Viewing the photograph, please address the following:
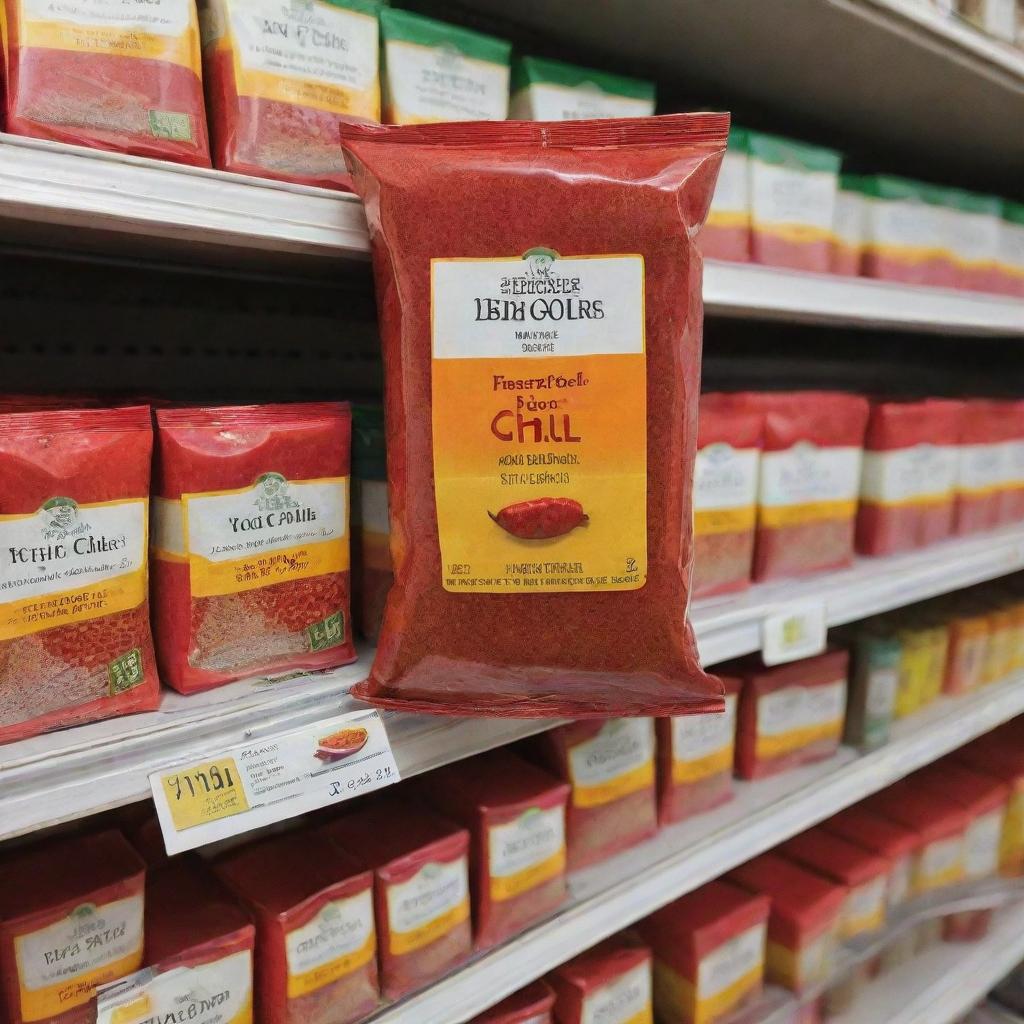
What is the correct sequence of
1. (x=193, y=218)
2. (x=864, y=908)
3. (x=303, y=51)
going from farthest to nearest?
1. (x=864, y=908)
2. (x=303, y=51)
3. (x=193, y=218)

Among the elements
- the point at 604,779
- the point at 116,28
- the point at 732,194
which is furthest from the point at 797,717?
the point at 116,28

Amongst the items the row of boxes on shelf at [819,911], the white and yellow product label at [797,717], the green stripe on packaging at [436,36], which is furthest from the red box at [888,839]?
the green stripe on packaging at [436,36]

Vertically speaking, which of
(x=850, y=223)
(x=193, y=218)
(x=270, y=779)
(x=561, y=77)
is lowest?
(x=270, y=779)

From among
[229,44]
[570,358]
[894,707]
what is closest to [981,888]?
[894,707]

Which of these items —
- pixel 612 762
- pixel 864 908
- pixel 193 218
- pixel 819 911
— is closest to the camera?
pixel 193 218

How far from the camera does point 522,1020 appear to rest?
1.03 m

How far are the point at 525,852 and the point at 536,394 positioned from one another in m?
0.61

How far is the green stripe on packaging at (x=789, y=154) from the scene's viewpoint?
1140 millimetres

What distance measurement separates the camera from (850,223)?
130 cm

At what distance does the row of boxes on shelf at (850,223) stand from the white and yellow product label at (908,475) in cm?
29

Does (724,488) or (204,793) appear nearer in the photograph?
(204,793)

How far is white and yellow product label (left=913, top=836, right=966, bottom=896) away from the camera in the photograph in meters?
1.60

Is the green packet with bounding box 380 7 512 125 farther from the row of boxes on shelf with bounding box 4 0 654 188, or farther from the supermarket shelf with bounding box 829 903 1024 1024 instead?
the supermarket shelf with bounding box 829 903 1024 1024

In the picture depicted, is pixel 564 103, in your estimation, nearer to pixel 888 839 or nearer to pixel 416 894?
pixel 416 894
